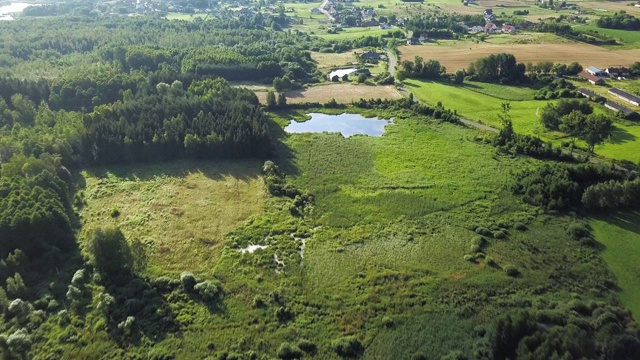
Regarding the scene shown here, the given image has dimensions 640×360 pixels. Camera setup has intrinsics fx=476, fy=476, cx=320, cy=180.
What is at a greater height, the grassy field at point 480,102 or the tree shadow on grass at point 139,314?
the grassy field at point 480,102

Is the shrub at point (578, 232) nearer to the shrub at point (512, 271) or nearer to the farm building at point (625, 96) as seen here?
the shrub at point (512, 271)

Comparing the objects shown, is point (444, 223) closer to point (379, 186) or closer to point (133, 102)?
point (379, 186)

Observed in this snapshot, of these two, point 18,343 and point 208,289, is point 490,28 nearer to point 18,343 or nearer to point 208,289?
point 208,289

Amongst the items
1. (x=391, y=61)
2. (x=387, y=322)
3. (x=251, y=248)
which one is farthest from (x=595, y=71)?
(x=251, y=248)

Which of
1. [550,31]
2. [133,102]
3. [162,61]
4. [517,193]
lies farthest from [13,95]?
[550,31]

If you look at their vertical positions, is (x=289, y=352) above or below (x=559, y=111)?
below

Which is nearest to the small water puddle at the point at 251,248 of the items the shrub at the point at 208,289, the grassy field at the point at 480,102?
the shrub at the point at 208,289
